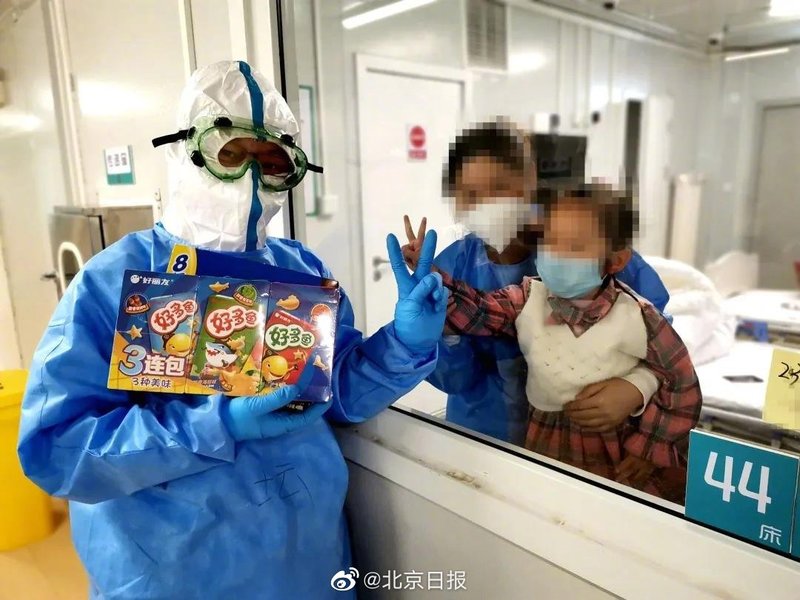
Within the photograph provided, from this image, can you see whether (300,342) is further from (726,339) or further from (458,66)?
(726,339)

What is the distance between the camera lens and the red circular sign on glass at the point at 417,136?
5.22 ft

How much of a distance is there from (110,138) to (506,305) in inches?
65.4

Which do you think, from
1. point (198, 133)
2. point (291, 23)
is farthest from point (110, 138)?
→ point (198, 133)

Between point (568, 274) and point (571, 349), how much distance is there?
142 millimetres

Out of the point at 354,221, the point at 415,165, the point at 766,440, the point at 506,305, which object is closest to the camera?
the point at 766,440

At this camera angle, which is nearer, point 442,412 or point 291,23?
point 442,412

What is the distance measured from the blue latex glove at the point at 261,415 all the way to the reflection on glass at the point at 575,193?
336mm

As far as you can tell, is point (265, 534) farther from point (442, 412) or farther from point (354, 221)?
point (354, 221)

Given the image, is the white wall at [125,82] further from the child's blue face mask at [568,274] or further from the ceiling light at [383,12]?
the child's blue face mask at [568,274]

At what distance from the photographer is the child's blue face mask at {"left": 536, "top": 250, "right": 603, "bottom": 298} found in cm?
87

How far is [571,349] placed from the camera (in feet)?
3.16

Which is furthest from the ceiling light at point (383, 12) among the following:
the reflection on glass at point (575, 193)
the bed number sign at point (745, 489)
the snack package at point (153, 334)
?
the bed number sign at point (745, 489)

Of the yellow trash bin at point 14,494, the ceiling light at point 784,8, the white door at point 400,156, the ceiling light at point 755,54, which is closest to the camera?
the white door at point 400,156

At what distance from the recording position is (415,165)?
1.59 m
